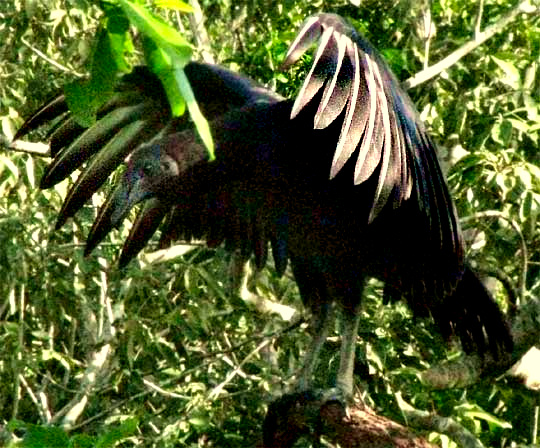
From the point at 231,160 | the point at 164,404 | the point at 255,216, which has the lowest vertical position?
the point at 164,404

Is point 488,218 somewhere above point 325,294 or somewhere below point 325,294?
above

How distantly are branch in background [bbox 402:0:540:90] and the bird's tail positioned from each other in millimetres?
943

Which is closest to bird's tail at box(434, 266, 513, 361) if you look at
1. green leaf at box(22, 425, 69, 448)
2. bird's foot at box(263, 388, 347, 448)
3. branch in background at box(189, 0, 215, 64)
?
bird's foot at box(263, 388, 347, 448)

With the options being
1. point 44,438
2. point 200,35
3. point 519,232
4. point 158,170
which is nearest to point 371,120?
point 158,170

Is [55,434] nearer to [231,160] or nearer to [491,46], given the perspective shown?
[231,160]

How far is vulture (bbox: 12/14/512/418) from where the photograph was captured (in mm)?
3590

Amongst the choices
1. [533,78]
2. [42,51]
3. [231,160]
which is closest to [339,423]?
[231,160]

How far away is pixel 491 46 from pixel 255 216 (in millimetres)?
1665

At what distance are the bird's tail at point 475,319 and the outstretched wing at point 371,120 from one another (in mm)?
423

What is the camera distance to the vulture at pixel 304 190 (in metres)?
3.59

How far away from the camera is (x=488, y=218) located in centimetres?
451

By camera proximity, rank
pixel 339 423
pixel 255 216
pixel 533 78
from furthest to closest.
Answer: pixel 533 78 → pixel 255 216 → pixel 339 423

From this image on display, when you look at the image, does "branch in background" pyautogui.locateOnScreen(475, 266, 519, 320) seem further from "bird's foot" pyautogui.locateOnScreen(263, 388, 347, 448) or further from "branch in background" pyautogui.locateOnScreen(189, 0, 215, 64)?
"branch in background" pyautogui.locateOnScreen(189, 0, 215, 64)

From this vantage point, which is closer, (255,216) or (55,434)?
(55,434)
